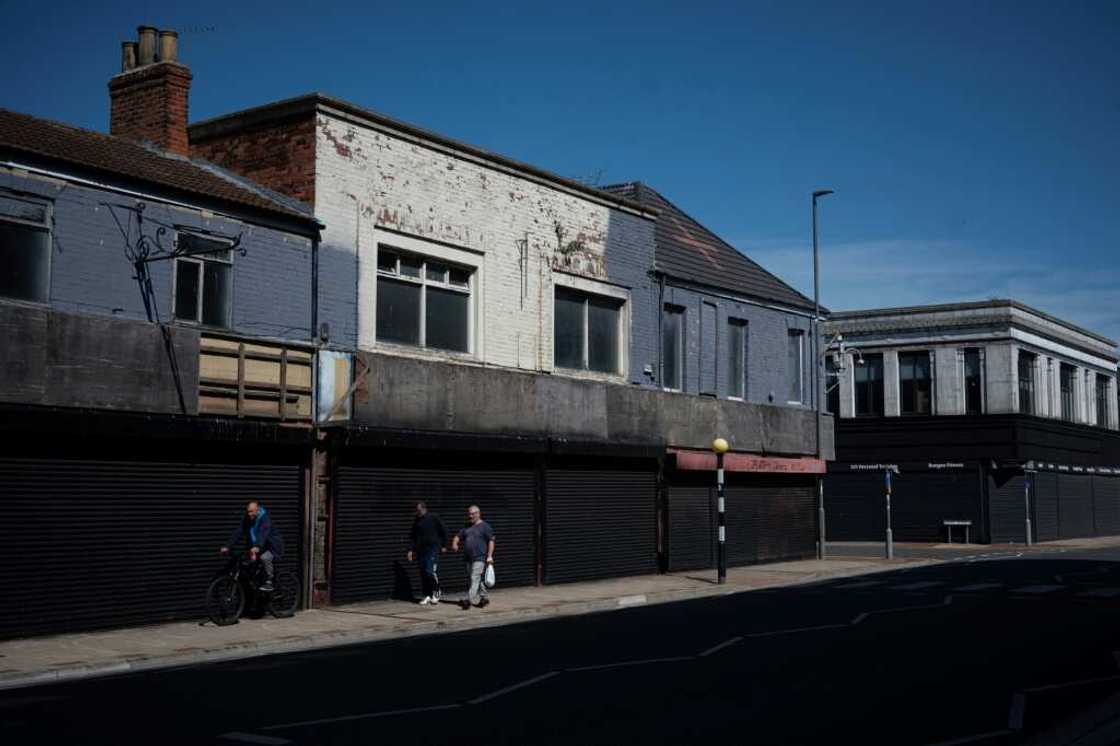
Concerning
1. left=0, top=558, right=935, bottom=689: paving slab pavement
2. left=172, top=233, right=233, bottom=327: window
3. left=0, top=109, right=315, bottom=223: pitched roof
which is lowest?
left=0, top=558, right=935, bottom=689: paving slab pavement

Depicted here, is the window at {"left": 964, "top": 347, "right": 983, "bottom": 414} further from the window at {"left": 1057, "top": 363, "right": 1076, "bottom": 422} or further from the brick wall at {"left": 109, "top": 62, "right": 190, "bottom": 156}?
the brick wall at {"left": 109, "top": 62, "right": 190, "bottom": 156}

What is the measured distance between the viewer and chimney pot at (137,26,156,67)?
24312mm

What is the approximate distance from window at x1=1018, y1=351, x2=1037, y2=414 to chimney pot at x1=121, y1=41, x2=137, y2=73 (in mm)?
38680

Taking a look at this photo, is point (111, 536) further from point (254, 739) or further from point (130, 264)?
point (254, 739)

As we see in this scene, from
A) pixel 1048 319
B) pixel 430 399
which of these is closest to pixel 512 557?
pixel 430 399

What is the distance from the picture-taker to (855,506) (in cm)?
5119

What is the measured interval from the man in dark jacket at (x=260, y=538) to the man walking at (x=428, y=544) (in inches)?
121

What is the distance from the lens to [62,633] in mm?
17953

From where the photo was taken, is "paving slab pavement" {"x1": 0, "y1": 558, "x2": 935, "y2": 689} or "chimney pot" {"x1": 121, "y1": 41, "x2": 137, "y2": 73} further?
"chimney pot" {"x1": 121, "y1": 41, "x2": 137, "y2": 73}

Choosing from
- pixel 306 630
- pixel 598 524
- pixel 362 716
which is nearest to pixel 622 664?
pixel 362 716

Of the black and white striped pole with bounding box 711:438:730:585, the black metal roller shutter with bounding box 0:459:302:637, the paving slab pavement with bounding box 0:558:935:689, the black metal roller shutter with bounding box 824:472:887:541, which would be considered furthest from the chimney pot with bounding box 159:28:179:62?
the black metal roller shutter with bounding box 824:472:887:541

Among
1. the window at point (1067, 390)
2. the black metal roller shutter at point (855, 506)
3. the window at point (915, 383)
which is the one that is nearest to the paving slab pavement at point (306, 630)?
the black metal roller shutter at point (855, 506)

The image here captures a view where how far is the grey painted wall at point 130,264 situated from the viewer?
60.4 feet

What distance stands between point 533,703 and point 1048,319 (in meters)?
48.5
